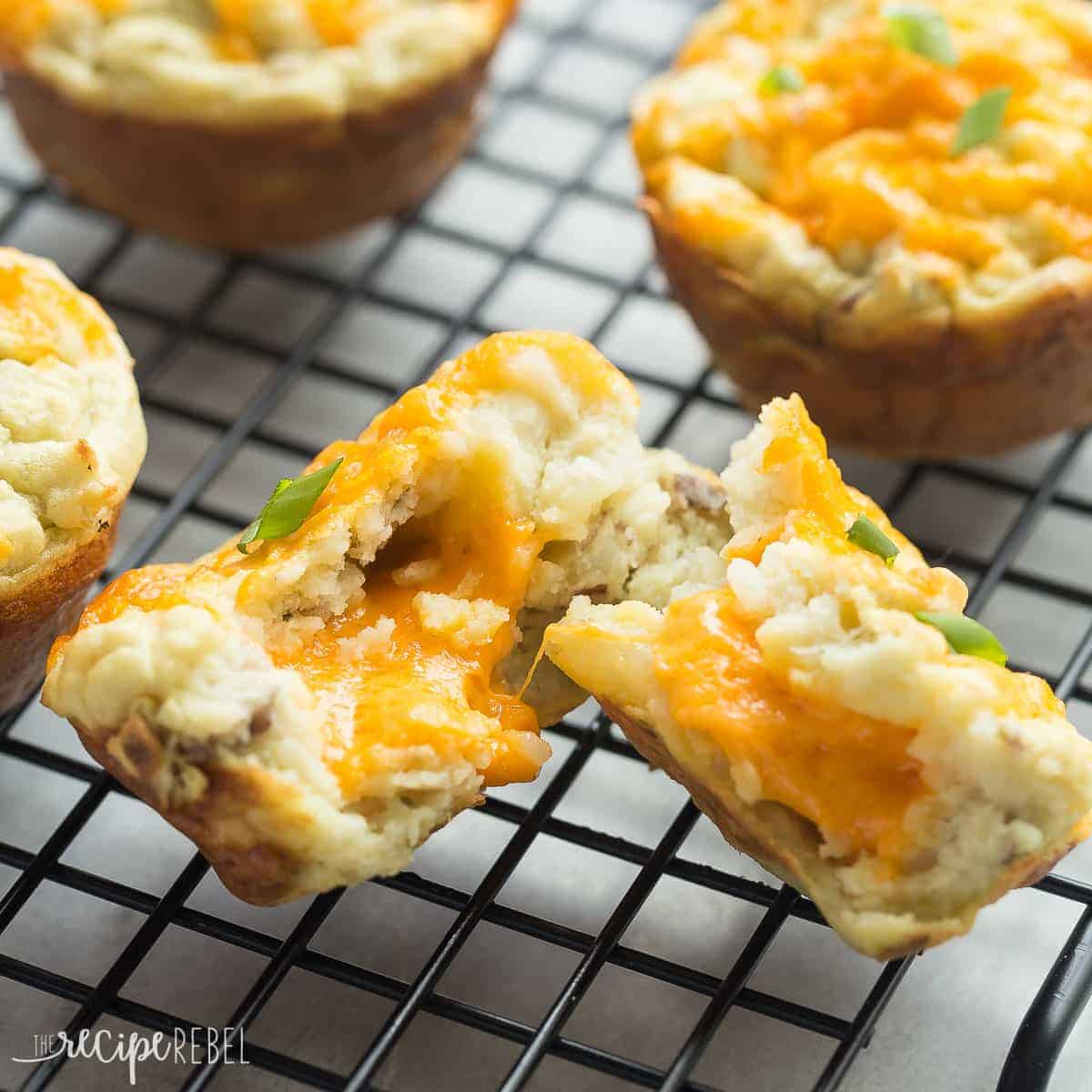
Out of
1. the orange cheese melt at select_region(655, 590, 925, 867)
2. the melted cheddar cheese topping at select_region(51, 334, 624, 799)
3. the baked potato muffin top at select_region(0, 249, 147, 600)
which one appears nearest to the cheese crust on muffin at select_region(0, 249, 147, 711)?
the baked potato muffin top at select_region(0, 249, 147, 600)

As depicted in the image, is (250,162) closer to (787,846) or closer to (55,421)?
(55,421)

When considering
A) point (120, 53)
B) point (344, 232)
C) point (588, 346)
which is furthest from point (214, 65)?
point (588, 346)

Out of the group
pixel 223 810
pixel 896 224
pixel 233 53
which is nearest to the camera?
pixel 223 810

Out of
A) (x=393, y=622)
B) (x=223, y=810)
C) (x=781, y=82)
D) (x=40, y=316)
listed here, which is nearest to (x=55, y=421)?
(x=40, y=316)

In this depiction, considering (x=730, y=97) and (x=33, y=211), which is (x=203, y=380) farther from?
(x=730, y=97)

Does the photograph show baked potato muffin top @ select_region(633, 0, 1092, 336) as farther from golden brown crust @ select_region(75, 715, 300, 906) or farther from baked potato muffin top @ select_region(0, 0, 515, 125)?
golden brown crust @ select_region(75, 715, 300, 906)
